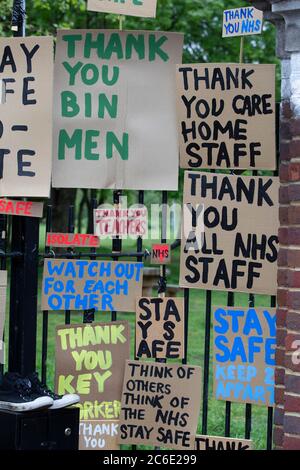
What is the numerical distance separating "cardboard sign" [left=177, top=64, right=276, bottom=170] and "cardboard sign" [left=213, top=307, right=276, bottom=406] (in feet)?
2.66

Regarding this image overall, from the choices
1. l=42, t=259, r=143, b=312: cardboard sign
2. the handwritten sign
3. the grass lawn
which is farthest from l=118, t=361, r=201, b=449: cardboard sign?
the grass lawn

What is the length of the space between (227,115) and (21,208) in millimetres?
1208

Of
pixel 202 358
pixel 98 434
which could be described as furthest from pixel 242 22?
pixel 202 358

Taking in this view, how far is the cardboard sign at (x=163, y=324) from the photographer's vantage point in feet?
14.3

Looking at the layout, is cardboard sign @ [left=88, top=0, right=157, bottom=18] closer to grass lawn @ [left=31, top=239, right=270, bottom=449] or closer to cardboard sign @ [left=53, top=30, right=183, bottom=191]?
cardboard sign @ [left=53, top=30, right=183, bottom=191]

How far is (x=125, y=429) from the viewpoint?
4.36m

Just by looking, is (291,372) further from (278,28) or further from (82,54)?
(82,54)

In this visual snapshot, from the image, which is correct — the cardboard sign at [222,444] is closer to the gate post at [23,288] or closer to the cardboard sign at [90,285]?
the cardboard sign at [90,285]

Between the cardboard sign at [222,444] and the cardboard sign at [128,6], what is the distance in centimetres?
231

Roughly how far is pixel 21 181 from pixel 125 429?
1494 mm

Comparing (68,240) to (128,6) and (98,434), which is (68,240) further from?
(128,6)

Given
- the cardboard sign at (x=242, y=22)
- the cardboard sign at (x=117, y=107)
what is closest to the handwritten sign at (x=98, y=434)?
the cardboard sign at (x=117, y=107)

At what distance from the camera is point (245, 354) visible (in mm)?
4211

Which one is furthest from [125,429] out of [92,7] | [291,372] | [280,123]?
[92,7]
